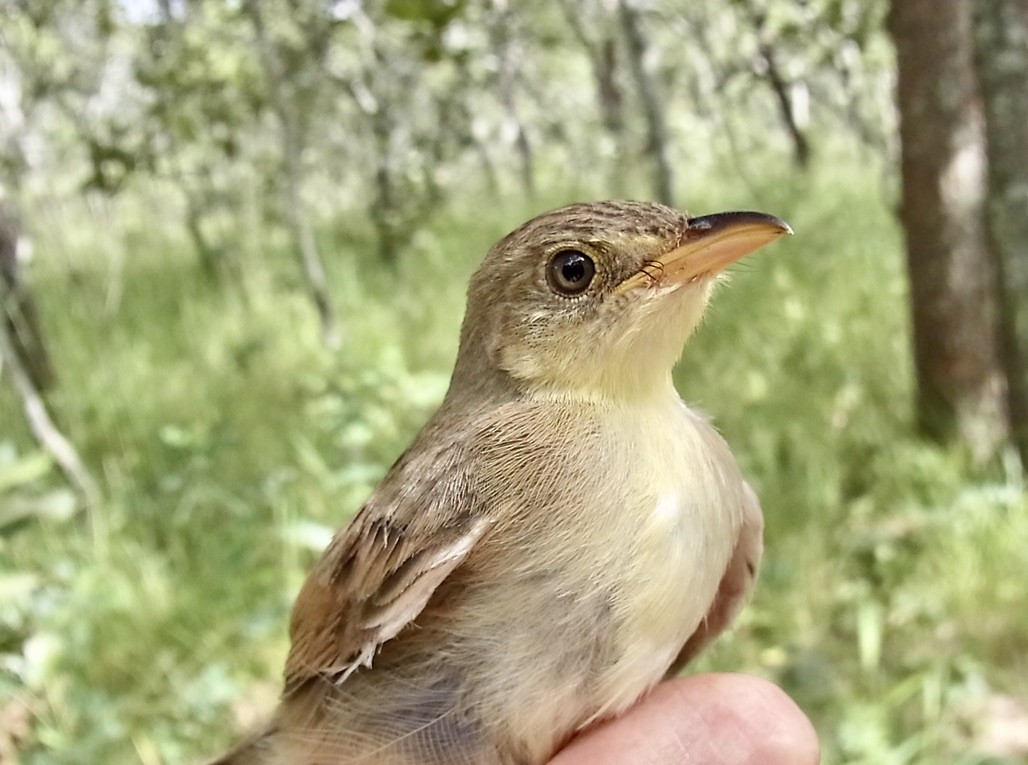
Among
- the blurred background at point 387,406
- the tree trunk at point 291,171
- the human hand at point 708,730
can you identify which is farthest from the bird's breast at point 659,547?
the tree trunk at point 291,171

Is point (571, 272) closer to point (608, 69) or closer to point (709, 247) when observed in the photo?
point (709, 247)

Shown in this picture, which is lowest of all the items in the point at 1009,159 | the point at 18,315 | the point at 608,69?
the point at 1009,159

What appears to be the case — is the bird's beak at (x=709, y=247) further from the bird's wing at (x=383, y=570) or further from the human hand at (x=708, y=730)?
the human hand at (x=708, y=730)

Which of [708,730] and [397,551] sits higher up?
[397,551]

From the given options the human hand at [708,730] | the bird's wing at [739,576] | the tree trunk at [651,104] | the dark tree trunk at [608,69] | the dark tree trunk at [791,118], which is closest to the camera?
the human hand at [708,730]

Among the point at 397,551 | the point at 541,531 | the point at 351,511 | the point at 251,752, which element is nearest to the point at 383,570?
the point at 397,551

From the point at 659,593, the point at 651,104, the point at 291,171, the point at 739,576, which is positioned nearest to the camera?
the point at 659,593

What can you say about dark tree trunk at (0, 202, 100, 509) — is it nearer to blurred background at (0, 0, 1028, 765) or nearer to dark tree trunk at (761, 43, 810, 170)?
blurred background at (0, 0, 1028, 765)
